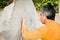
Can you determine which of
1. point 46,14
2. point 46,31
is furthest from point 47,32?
point 46,14

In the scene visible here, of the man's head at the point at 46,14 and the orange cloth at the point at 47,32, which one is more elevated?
the man's head at the point at 46,14

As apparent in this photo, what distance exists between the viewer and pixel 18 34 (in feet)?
11.3

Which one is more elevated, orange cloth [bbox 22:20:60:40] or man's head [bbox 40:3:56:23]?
man's head [bbox 40:3:56:23]

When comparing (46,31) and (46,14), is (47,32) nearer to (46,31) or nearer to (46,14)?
(46,31)

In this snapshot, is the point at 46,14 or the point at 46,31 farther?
the point at 46,14

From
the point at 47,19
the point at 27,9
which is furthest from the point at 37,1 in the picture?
the point at 47,19

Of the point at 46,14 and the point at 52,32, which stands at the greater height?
the point at 46,14

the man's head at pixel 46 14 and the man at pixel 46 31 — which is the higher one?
the man's head at pixel 46 14

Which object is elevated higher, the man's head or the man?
the man's head

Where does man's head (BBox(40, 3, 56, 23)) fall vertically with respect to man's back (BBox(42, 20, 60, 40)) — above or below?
above

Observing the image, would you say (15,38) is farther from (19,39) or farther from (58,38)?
(58,38)

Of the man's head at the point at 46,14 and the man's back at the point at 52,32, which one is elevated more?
the man's head at the point at 46,14

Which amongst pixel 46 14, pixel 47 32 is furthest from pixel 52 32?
pixel 46 14

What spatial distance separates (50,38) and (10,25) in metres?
1.10
